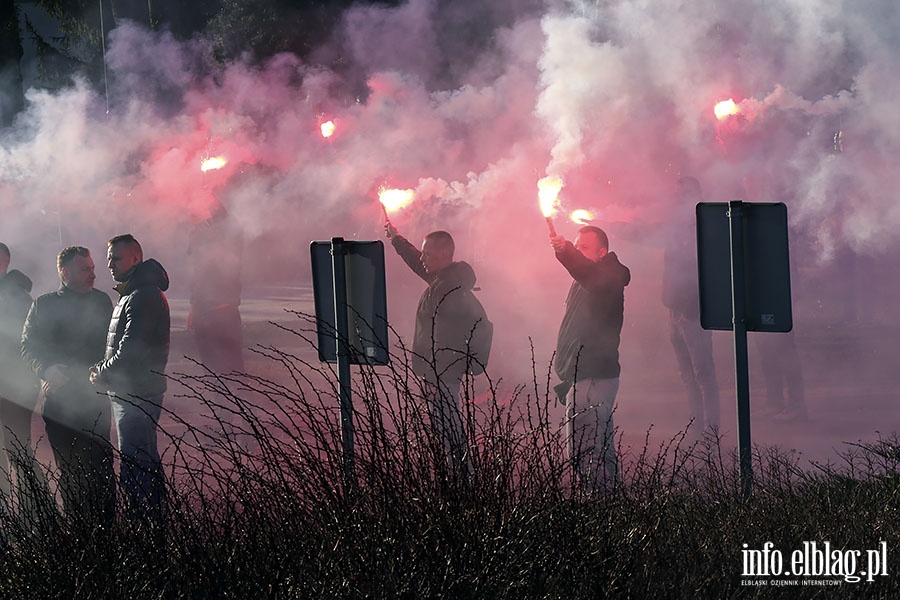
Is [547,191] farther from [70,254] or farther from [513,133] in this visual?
[513,133]

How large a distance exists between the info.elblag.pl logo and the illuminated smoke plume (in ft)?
24.6

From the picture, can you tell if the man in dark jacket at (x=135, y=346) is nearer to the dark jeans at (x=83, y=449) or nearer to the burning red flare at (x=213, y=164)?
the dark jeans at (x=83, y=449)

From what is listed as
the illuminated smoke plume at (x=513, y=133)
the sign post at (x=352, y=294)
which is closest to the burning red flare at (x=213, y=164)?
the illuminated smoke plume at (x=513, y=133)

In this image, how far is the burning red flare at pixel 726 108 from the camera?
15.9m

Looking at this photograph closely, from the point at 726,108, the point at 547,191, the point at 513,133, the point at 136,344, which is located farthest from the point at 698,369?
the point at 513,133

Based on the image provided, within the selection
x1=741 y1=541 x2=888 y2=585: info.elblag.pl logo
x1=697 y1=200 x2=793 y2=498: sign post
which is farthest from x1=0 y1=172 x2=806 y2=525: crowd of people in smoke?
x1=741 y1=541 x2=888 y2=585: info.elblag.pl logo

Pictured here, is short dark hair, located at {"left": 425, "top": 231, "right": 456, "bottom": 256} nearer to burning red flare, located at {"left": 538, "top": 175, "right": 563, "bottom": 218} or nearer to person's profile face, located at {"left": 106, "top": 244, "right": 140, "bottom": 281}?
burning red flare, located at {"left": 538, "top": 175, "right": 563, "bottom": 218}

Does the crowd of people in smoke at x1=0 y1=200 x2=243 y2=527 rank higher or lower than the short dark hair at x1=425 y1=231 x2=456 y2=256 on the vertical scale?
lower

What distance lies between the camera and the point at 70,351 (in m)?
7.79

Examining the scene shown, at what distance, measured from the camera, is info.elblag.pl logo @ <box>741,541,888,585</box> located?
191 inches

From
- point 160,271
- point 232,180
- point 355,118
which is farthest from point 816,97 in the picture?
point 160,271

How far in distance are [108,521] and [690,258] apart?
629cm

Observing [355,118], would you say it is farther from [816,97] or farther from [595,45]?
[816,97]

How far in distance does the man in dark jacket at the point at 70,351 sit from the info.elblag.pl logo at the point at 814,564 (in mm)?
4075
